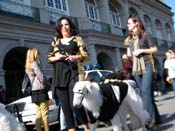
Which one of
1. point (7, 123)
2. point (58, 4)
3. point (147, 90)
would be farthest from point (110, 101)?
point (58, 4)

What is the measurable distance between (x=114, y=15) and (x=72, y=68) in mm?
27408

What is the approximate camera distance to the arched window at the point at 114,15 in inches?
1263

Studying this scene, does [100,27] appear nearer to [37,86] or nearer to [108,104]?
[37,86]

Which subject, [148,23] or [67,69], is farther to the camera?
[148,23]

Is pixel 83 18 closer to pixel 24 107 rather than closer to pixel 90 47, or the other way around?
pixel 90 47

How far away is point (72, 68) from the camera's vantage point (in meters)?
5.52

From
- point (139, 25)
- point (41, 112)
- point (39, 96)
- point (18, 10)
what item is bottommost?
point (41, 112)

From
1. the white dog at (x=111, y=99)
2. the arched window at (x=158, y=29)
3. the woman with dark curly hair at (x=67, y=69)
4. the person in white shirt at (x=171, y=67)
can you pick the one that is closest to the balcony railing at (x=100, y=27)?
the arched window at (x=158, y=29)

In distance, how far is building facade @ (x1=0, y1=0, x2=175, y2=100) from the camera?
19.1 metres

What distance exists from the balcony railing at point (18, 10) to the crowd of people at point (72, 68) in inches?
404

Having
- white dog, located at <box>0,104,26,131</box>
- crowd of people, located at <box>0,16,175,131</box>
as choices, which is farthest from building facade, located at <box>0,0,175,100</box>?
white dog, located at <box>0,104,26,131</box>

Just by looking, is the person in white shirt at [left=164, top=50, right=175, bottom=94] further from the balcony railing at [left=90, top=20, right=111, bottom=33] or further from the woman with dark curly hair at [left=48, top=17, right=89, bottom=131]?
the balcony railing at [left=90, top=20, right=111, bottom=33]

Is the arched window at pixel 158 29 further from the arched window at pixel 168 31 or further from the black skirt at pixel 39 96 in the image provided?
the black skirt at pixel 39 96

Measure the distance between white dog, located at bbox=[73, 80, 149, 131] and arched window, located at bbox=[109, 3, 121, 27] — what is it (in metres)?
26.1
